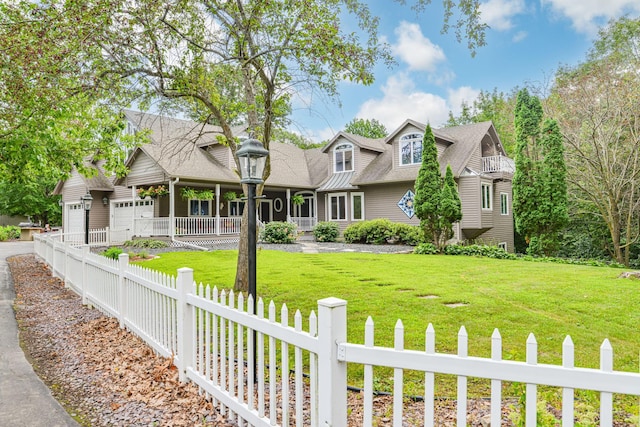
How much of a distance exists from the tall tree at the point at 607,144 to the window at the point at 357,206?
979 centimetres

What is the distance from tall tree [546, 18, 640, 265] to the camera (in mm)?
16406

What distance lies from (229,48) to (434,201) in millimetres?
10244

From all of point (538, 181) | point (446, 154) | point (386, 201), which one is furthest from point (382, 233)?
point (538, 181)

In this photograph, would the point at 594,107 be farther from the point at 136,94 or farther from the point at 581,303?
the point at 136,94

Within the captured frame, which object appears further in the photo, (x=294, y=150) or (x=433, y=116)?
(x=433, y=116)

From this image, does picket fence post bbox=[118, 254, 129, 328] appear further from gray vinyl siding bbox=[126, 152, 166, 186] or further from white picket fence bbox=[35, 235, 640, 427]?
gray vinyl siding bbox=[126, 152, 166, 186]

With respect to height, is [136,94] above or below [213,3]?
below

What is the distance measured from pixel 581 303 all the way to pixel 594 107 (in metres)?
13.7

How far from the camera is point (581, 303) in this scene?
6598 millimetres

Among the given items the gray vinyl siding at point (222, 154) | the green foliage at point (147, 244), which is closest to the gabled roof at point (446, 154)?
the gray vinyl siding at point (222, 154)

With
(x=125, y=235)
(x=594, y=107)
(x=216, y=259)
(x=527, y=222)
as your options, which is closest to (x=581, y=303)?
(x=216, y=259)

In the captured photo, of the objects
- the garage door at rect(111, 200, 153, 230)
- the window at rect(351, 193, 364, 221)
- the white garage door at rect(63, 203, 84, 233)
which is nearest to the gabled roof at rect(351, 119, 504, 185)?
the window at rect(351, 193, 364, 221)

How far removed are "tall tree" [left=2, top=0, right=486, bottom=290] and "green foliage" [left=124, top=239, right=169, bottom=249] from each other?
34.7ft

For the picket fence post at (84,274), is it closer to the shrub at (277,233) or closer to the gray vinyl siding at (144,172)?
the gray vinyl siding at (144,172)
